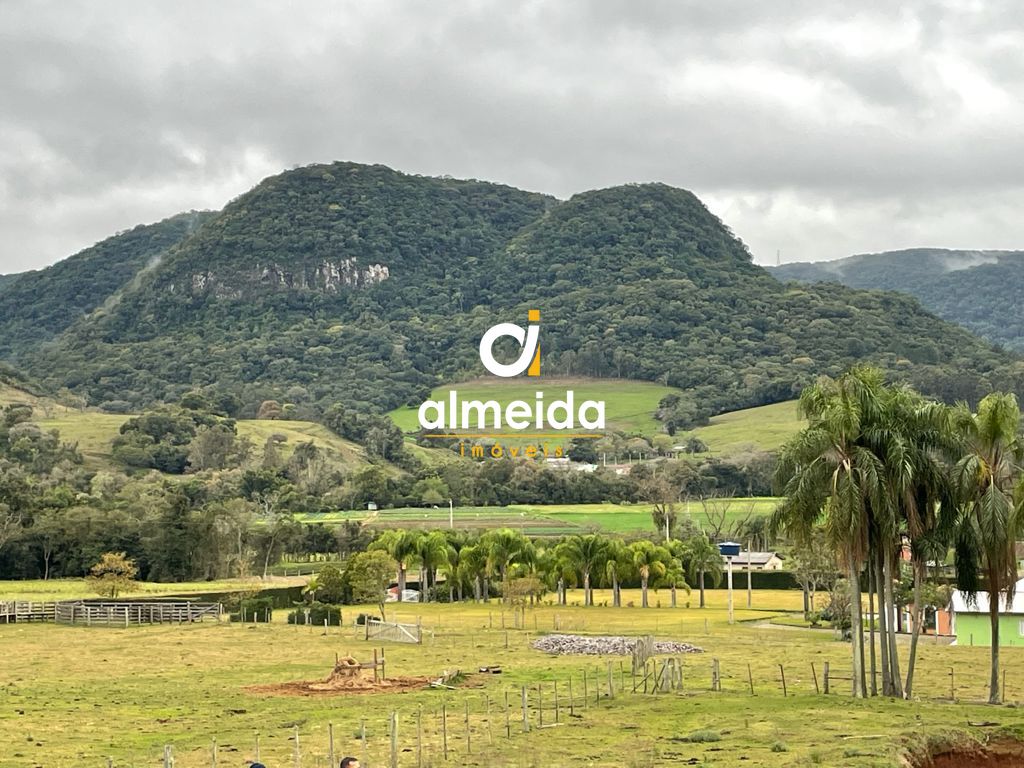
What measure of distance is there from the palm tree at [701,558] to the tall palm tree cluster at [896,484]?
46.0 metres

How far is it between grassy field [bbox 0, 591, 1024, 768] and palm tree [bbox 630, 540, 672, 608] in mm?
19599

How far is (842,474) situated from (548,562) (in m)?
48.6

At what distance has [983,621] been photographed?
2108 inches

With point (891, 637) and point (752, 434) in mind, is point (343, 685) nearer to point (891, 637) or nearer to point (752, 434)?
point (891, 637)

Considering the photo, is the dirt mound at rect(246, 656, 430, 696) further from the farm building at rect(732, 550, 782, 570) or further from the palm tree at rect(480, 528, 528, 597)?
the farm building at rect(732, 550, 782, 570)

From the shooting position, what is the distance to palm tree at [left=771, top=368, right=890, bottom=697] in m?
35.1

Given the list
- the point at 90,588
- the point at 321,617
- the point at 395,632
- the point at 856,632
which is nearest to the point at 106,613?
the point at 321,617

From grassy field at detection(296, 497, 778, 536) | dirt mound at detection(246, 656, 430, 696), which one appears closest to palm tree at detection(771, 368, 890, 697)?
dirt mound at detection(246, 656, 430, 696)

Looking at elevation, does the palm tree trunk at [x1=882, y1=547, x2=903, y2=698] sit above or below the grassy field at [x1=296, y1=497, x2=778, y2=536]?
below

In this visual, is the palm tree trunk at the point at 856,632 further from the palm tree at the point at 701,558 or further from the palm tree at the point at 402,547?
the palm tree at the point at 402,547

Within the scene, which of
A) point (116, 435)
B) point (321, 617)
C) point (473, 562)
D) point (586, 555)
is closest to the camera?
point (321, 617)

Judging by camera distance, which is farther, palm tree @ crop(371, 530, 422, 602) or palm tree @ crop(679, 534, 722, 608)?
palm tree @ crop(371, 530, 422, 602)

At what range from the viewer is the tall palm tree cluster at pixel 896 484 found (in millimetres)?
35281

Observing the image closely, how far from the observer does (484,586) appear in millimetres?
87500
